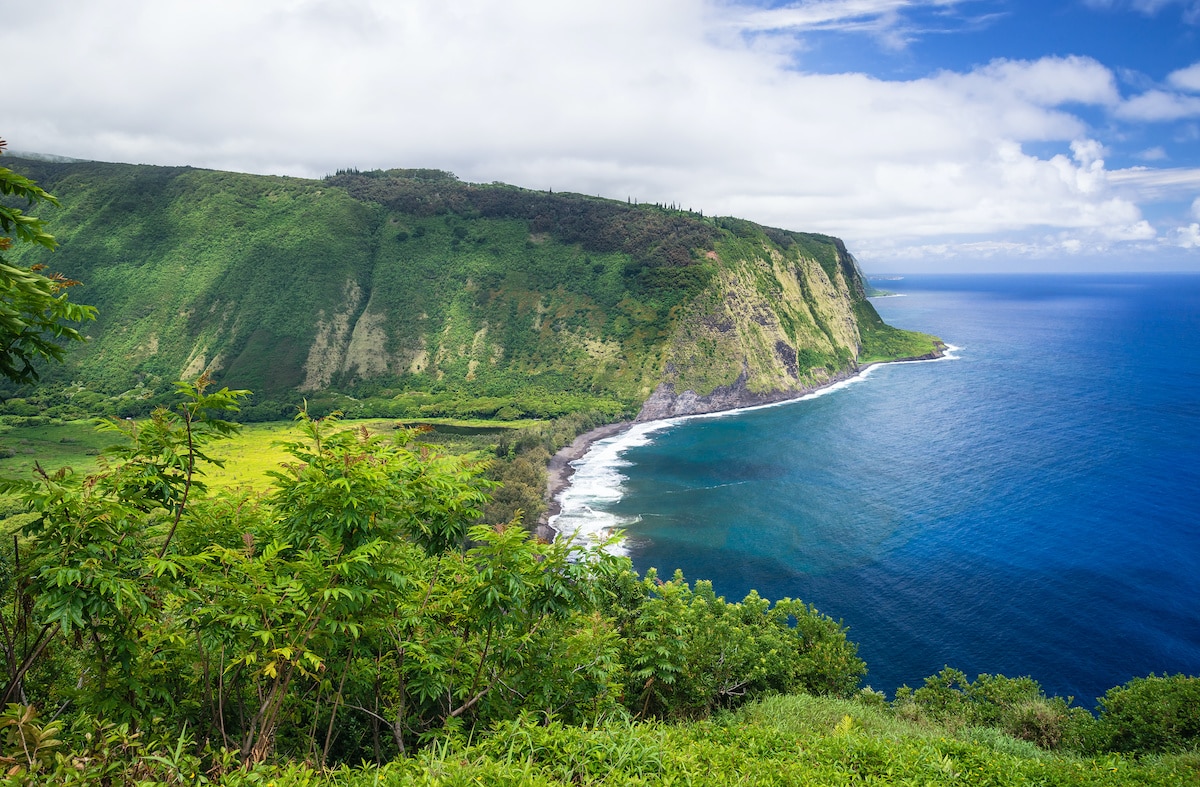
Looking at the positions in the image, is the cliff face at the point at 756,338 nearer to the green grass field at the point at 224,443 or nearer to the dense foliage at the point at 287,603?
the green grass field at the point at 224,443

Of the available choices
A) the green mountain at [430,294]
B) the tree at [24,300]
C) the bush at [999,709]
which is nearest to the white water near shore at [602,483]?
the green mountain at [430,294]

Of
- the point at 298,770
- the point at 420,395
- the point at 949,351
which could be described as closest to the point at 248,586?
the point at 298,770

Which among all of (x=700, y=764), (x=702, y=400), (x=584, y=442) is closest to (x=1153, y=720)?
(x=700, y=764)

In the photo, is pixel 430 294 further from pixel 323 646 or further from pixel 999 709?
pixel 323 646

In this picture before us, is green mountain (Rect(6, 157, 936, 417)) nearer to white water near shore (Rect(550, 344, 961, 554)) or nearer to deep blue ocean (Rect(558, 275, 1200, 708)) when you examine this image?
white water near shore (Rect(550, 344, 961, 554))

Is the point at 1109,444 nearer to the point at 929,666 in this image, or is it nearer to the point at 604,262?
the point at 929,666

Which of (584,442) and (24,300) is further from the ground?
(24,300)
